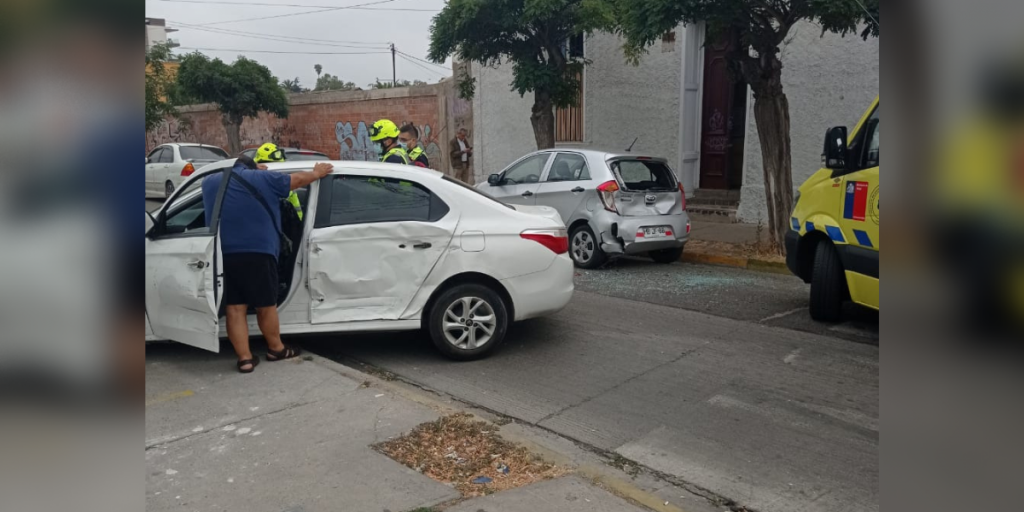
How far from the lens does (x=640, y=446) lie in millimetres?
4285

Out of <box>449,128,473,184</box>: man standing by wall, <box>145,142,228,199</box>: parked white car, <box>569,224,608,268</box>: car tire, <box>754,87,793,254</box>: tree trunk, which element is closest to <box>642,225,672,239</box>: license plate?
<box>569,224,608,268</box>: car tire

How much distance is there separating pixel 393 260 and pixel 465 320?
72 cm

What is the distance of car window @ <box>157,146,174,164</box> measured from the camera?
1856 centimetres

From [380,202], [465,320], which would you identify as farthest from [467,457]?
[380,202]

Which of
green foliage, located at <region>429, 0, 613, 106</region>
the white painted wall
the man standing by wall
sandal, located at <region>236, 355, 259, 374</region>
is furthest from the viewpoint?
the man standing by wall

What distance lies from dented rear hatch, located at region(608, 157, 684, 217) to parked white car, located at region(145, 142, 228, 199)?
12140 mm

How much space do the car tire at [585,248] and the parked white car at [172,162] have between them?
11.6 m

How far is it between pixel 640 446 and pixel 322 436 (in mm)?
1846

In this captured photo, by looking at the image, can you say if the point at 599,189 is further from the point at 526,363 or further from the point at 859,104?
the point at 859,104

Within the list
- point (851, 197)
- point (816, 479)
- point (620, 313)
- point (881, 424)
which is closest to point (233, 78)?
point (620, 313)

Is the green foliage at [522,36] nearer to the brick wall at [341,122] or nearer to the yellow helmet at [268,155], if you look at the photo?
the brick wall at [341,122]

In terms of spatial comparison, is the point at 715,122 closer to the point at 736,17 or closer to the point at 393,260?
the point at 736,17

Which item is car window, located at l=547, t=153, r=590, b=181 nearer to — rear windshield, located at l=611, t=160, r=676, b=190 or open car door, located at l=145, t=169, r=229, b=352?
rear windshield, located at l=611, t=160, r=676, b=190

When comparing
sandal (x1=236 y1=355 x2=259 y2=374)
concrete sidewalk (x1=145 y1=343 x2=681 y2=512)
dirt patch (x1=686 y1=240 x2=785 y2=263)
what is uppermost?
dirt patch (x1=686 y1=240 x2=785 y2=263)
